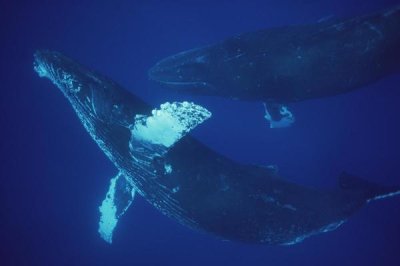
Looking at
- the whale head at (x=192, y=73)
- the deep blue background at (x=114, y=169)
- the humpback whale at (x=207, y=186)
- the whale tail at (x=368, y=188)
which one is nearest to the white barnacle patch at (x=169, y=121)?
the humpback whale at (x=207, y=186)

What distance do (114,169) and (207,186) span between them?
895 cm

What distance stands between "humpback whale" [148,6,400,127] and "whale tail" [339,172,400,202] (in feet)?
10.7

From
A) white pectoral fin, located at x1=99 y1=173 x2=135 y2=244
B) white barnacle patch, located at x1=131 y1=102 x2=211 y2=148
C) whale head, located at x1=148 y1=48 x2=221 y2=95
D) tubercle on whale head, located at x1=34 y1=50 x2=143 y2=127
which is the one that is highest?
tubercle on whale head, located at x1=34 y1=50 x2=143 y2=127

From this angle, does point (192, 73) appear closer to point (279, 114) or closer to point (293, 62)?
point (293, 62)

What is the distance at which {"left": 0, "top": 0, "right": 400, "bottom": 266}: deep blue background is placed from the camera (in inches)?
522

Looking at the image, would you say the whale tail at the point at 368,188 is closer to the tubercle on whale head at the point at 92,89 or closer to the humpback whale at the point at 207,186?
the humpback whale at the point at 207,186

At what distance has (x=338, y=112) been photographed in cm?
1598

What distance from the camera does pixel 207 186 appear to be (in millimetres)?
5695

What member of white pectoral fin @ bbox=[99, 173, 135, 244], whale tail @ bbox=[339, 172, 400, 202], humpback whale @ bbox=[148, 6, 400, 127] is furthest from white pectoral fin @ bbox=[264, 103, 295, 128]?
white pectoral fin @ bbox=[99, 173, 135, 244]

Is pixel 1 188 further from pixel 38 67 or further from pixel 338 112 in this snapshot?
pixel 338 112

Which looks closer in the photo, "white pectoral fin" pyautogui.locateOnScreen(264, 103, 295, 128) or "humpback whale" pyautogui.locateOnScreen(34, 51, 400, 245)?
"humpback whale" pyautogui.locateOnScreen(34, 51, 400, 245)

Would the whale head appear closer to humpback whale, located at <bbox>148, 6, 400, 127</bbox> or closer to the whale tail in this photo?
humpback whale, located at <bbox>148, 6, 400, 127</bbox>

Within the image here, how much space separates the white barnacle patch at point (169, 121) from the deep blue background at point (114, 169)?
9.27 metres

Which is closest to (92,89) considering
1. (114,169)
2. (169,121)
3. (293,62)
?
(169,121)
